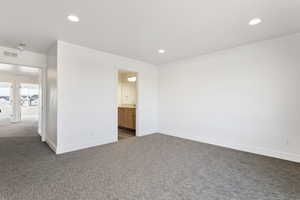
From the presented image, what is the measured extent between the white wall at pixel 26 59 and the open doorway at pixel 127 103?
2664 mm

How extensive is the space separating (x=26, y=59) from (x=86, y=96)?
→ 6.49 feet

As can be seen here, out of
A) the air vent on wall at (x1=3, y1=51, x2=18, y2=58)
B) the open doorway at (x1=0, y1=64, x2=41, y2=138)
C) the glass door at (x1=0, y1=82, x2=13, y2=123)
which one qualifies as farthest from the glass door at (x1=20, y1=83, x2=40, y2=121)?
the air vent on wall at (x1=3, y1=51, x2=18, y2=58)

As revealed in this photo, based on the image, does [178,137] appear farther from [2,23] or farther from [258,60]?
[2,23]

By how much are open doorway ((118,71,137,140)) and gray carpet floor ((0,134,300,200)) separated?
2.13 m

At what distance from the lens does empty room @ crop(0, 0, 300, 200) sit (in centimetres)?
Result: 187

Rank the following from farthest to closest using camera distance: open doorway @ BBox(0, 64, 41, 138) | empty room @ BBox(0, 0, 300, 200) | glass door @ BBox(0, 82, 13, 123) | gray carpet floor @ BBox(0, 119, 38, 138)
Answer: glass door @ BBox(0, 82, 13, 123) → open doorway @ BBox(0, 64, 41, 138) → gray carpet floor @ BBox(0, 119, 38, 138) → empty room @ BBox(0, 0, 300, 200)

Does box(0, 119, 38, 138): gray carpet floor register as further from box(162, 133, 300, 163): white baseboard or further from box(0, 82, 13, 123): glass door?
box(162, 133, 300, 163): white baseboard

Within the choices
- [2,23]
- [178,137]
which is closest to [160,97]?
[178,137]

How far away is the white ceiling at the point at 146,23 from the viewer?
73.8 inches

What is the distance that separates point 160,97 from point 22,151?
4135 millimetres


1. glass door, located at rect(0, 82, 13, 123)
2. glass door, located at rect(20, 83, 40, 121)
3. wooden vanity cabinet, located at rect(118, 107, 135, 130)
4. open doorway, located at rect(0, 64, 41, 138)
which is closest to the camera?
wooden vanity cabinet, located at rect(118, 107, 135, 130)

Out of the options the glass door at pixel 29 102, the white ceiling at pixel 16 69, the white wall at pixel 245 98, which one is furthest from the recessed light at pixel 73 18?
the glass door at pixel 29 102

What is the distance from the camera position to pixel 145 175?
2133 millimetres

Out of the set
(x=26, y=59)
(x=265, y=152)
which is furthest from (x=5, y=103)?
(x=265, y=152)
